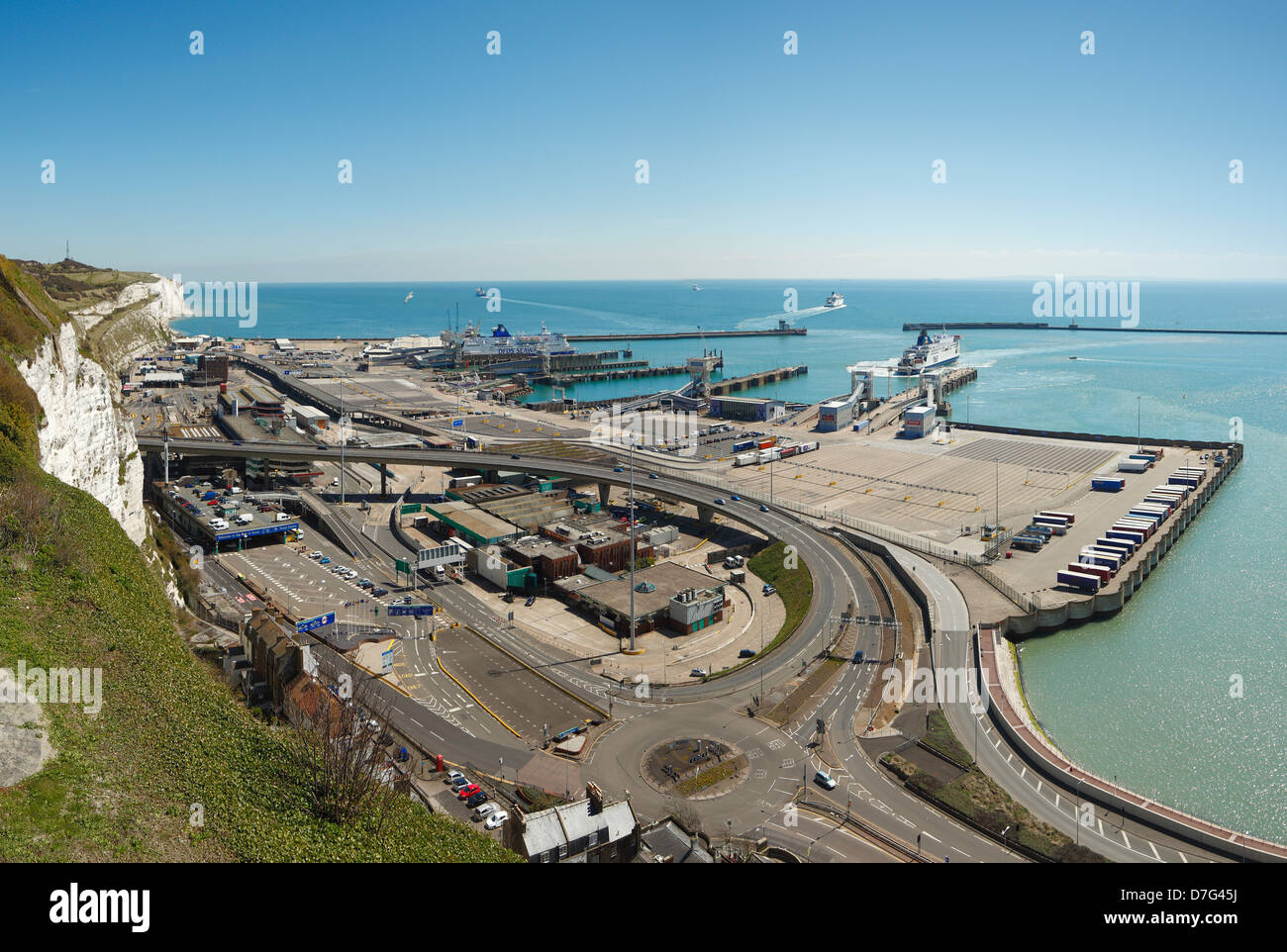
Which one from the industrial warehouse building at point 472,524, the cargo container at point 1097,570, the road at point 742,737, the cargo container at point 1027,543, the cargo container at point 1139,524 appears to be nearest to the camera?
the road at point 742,737

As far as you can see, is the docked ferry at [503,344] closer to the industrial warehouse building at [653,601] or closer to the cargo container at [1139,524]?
the industrial warehouse building at [653,601]

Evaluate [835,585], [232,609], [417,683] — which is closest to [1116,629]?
[835,585]

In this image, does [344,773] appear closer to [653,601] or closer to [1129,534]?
[653,601]

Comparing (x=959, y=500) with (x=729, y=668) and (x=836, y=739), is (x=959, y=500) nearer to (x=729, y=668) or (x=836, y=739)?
(x=729, y=668)

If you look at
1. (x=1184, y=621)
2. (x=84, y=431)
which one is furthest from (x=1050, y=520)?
(x=84, y=431)

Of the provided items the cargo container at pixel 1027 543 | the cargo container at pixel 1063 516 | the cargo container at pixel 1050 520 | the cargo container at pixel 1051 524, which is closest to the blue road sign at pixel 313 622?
the cargo container at pixel 1027 543
